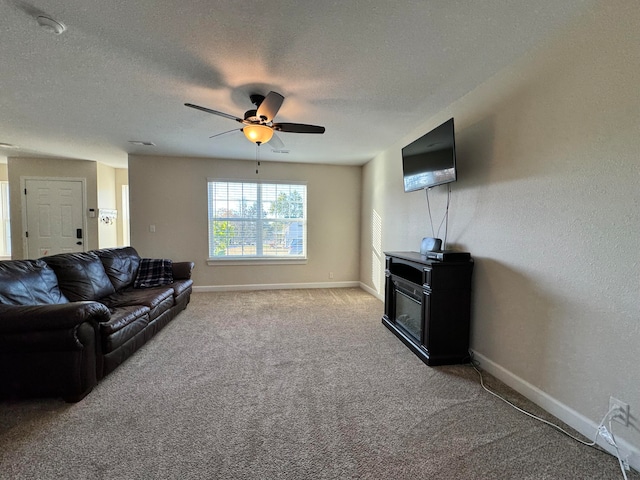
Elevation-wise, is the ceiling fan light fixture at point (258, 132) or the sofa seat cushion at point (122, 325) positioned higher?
the ceiling fan light fixture at point (258, 132)

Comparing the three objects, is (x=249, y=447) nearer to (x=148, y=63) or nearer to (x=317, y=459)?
(x=317, y=459)

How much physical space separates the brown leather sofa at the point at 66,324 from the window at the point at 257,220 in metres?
2.09

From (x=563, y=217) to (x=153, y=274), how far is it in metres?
4.33

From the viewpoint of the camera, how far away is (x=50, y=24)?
168 cm

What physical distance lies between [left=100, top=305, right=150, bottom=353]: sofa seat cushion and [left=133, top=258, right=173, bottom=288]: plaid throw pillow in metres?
1.02

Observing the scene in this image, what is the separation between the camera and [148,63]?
6.97ft

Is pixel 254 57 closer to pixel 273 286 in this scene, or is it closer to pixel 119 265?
pixel 119 265


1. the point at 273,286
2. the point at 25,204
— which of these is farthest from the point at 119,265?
the point at 25,204

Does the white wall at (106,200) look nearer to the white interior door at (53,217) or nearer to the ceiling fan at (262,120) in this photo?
the white interior door at (53,217)

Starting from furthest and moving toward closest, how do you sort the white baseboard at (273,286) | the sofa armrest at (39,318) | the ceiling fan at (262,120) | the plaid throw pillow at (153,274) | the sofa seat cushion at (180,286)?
the white baseboard at (273,286), the plaid throw pillow at (153,274), the sofa seat cushion at (180,286), the ceiling fan at (262,120), the sofa armrest at (39,318)

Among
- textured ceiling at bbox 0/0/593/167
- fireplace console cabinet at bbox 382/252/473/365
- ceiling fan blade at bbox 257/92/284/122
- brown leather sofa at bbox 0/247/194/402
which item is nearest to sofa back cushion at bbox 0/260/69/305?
brown leather sofa at bbox 0/247/194/402

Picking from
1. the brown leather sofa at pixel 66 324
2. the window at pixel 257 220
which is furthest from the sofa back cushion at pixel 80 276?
the window at pixel 257 220

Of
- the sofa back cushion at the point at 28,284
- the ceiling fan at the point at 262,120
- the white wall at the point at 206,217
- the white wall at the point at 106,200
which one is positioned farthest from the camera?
the white wall at the point at 106,200

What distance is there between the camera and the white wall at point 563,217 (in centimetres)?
146
